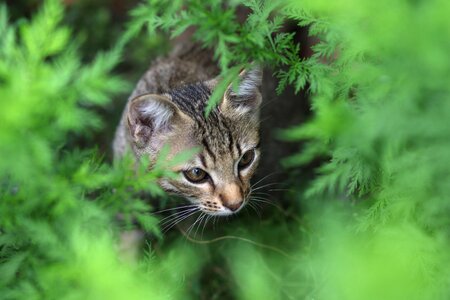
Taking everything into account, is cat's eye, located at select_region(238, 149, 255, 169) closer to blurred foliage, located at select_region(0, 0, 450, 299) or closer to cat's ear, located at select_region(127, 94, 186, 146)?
cat's ear, located at select_region(127, 94, 186, 146)

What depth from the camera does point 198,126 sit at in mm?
2461

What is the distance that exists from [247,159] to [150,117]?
0.51 m

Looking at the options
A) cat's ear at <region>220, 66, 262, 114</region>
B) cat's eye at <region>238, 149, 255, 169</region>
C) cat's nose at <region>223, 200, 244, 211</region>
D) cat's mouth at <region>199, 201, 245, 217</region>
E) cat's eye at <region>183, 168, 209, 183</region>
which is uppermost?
cat's ear at <region>220, 66, 262, 114</region>

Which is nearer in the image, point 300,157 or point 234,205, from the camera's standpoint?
point 300,157

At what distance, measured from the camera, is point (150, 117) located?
2406 mm

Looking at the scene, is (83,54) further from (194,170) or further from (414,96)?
(414,96)

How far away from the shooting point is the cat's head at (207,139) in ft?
7.86

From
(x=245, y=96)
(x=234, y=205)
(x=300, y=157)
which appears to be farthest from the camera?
(x=245, y=96)

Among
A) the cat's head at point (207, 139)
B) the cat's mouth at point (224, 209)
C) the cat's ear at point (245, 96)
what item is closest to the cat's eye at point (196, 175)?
the cat's head at point (207, 139)

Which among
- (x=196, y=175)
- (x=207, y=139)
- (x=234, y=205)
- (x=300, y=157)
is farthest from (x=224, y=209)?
(x=300, y=157)

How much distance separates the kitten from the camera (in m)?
2.39

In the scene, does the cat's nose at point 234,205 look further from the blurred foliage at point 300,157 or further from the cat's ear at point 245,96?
the cat's ear at point 245,96

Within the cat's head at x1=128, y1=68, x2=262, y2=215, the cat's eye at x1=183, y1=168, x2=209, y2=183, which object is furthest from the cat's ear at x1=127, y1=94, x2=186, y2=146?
the cat's eye at x1=183, y1=168, x2=209, y2=183

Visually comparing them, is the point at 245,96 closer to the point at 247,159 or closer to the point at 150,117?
the point at 247,159
